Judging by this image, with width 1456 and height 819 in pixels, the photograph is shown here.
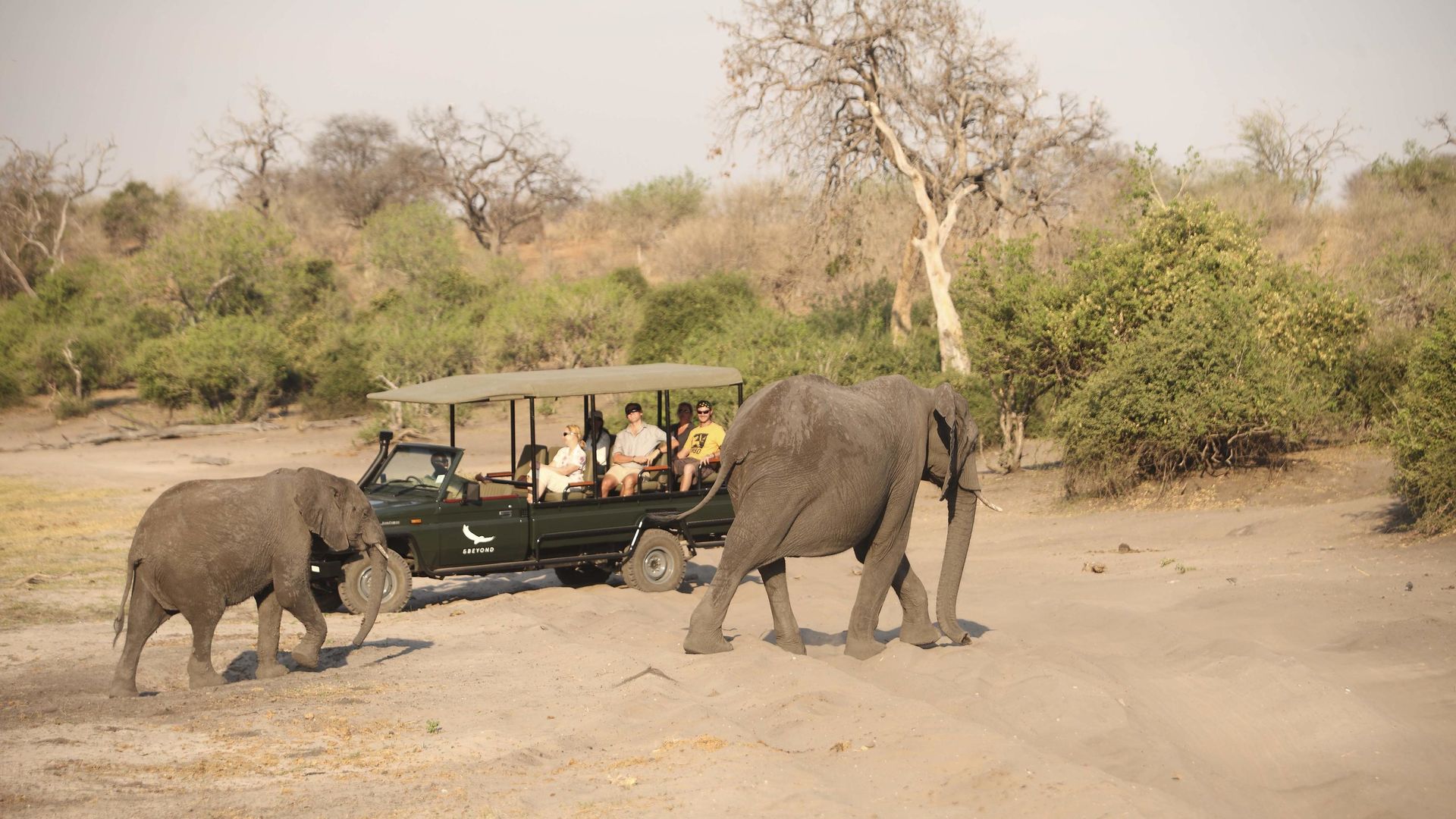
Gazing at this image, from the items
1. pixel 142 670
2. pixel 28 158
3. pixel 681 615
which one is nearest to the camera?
pixel 142 670

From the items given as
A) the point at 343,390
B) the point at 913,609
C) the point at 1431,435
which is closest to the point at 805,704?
the point at 913,609

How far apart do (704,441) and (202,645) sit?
6344mm

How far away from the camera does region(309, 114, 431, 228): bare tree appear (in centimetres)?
6281

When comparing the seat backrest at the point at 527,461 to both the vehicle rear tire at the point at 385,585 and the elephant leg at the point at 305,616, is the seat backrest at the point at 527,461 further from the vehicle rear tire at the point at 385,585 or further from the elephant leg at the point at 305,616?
the elephant leg at the point at 305,616

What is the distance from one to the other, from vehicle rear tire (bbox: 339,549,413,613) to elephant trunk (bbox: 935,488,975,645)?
5313 millimetres

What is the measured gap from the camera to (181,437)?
111ft

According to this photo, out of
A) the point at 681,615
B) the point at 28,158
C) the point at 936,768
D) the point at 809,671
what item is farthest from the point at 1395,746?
the point at 28,158

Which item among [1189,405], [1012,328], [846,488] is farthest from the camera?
[1012,328]

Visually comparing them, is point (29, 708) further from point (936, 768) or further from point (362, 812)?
point (936, 768)

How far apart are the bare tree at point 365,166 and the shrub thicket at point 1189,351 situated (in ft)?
143

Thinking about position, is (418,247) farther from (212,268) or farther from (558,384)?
(558,384)

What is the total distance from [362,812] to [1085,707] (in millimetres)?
4467

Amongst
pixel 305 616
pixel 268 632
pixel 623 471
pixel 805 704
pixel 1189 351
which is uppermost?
pixel 1189 351

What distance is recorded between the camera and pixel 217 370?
3588cm
